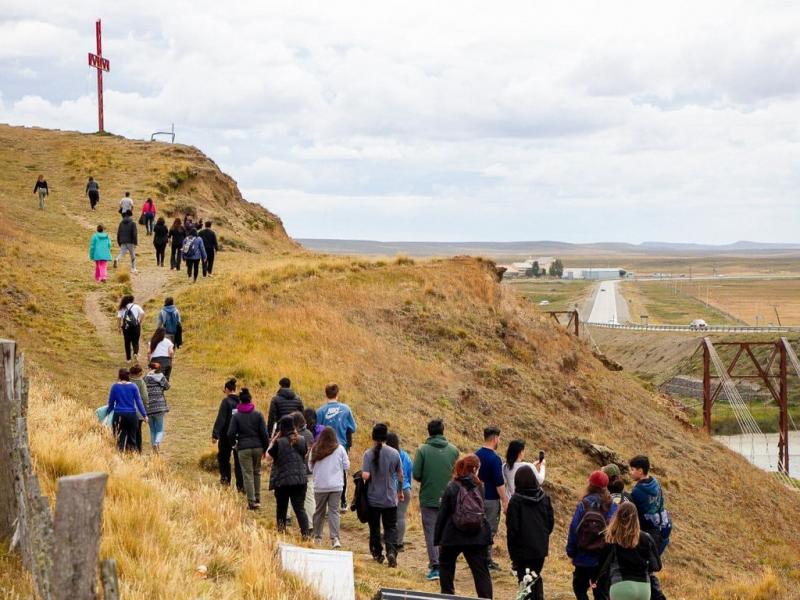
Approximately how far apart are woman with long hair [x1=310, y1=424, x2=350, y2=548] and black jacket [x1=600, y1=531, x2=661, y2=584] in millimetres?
3885

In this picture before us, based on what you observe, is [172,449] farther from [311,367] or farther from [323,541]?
[311,367]

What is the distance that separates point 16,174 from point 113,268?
74.4ft

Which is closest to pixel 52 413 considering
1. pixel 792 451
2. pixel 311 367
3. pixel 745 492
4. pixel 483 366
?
pixel 311 367

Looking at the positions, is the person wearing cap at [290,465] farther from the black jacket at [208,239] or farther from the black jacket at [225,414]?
the black jacket at [208,239]

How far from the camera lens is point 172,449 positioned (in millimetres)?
15508

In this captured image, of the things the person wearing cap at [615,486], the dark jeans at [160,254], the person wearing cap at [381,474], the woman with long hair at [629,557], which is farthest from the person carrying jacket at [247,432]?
the dark jeans at [160,254]

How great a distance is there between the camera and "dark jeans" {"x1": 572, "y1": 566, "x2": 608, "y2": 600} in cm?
928

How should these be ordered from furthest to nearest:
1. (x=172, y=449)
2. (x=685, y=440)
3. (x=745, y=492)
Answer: (x=685, y=440) < (x=745, y=492) < (x=172, y=449)

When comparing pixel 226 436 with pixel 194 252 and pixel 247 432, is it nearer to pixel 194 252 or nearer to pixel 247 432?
pixel 247 432

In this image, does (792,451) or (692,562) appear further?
(792,451)

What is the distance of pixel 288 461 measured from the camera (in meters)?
11.4

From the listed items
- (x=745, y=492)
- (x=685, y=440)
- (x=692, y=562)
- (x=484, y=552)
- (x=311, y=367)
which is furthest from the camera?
(x=685, y=440)

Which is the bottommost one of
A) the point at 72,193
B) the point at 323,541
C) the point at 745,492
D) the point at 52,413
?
the point at 745,492

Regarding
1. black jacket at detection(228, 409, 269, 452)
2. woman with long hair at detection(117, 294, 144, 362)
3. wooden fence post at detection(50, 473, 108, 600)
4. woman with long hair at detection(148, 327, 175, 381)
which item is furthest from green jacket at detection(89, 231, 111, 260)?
wooden fence post at detection(50, 473, 108, 600)
